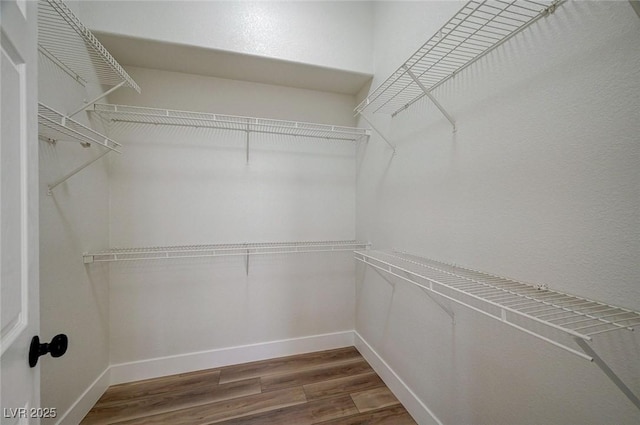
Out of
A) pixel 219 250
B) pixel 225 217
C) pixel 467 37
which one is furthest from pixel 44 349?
pixel 467 37

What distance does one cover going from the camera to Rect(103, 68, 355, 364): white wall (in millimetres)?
1709

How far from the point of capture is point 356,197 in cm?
215

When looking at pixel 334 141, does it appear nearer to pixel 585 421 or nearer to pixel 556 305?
pixel 556 305

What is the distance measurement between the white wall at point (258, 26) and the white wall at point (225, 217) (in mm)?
350

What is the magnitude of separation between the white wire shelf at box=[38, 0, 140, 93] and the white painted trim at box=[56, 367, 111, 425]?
1.85 metres

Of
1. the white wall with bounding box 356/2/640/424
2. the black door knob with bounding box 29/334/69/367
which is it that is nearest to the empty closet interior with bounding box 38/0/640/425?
the white wall with bounding box 356/2/640/424

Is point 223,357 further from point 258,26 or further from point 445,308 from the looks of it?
point 258,26

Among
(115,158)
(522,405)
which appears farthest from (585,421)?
(115,158)

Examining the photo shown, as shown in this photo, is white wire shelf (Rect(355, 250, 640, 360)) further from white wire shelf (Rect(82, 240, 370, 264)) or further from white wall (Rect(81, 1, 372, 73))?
white wall (Rect(81, 1, 372, 73))

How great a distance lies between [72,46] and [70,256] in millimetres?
1131

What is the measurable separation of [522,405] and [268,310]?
5.29 ft

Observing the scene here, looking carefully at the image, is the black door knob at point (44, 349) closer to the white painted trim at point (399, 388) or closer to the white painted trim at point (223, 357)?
the white painted trim at point (223, 357)

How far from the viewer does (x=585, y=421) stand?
2.22 feet

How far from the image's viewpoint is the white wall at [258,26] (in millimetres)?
1408
